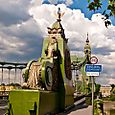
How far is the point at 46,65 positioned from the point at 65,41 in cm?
673

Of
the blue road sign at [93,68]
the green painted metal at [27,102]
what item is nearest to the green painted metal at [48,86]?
the green painted metal at [27,102]

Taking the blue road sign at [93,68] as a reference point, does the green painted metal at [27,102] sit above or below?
below

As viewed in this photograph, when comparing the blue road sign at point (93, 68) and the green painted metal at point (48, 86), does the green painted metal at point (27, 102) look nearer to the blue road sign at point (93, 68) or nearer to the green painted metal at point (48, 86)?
the green painted metal at point (48, 86)

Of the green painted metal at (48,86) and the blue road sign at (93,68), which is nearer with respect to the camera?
the blue road sign at (93,68)

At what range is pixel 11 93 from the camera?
2741cm

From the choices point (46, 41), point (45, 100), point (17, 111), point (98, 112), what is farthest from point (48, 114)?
point (98, 112)

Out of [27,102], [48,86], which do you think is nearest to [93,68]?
[27,102]

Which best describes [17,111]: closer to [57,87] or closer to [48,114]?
[48,114]

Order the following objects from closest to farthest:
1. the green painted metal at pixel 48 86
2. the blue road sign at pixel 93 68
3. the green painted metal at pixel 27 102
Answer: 1. the blue road sign at pixel 93 68
2. the green painted metal at pixel 27 102
3. the green painted metal at pixel 48 86

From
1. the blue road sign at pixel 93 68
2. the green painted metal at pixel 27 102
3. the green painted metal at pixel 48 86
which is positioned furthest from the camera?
the green painted metal at pixel 48 86

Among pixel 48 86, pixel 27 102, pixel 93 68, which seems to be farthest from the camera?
pixel 48 86

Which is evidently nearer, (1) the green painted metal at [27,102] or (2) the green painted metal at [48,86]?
(1) the green painted metal at [27,102]

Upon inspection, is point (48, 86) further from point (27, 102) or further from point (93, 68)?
point (93, 68)

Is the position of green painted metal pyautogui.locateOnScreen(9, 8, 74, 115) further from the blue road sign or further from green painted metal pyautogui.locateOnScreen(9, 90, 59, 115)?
the blue road sign
